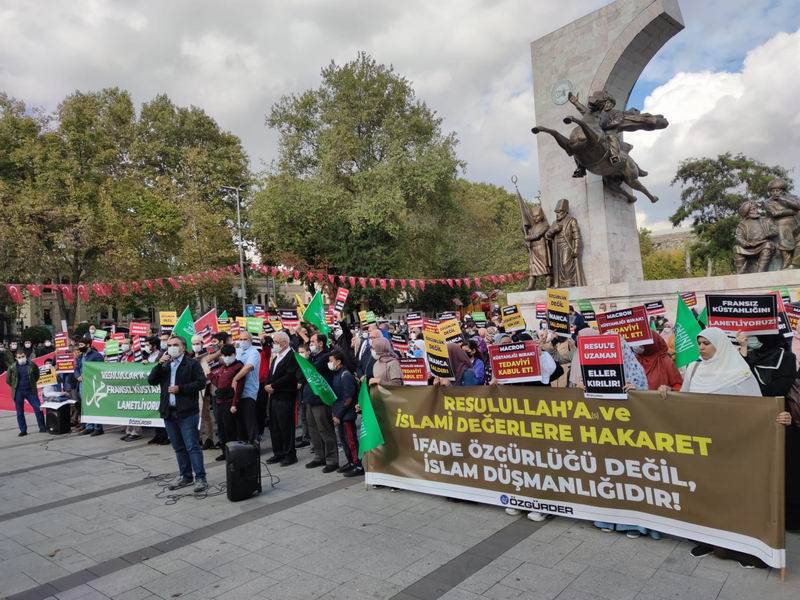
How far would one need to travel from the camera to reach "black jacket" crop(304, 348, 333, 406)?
752 cm

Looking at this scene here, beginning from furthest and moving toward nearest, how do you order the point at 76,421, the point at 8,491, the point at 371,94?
the point at 371,94, the point at 76,421, the point at 8,491

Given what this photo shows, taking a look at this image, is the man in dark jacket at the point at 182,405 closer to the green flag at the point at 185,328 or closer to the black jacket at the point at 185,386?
the black jacket at the point at 185,386

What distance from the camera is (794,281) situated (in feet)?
45.4

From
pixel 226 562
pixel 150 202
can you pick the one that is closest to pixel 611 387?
pixel 226 562

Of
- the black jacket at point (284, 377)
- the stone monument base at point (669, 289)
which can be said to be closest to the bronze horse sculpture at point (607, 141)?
the stone monument base at point (669, 289)

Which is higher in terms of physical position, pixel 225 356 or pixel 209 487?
pixel 225 356

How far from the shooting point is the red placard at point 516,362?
5289 mm

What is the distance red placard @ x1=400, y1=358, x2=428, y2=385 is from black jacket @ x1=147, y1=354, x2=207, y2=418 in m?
2.47

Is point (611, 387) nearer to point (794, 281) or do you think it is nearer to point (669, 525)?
point (669, 525)

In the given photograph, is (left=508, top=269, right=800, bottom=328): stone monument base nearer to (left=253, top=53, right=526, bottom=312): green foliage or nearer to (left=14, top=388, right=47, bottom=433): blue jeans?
(left=14, top=388, right=47, bottom=433): blue jeans

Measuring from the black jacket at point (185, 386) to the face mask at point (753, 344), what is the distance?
578 centimetres

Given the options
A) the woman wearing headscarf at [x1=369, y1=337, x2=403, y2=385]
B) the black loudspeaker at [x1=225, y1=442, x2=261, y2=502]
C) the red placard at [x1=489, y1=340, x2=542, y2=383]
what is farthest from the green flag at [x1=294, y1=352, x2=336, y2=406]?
the red placard at [x1=489, y1=340, x2=542, y2=383]

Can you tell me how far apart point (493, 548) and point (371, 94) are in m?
33.4

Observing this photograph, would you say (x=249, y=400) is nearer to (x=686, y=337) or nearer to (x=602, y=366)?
(x=602, y=366)
